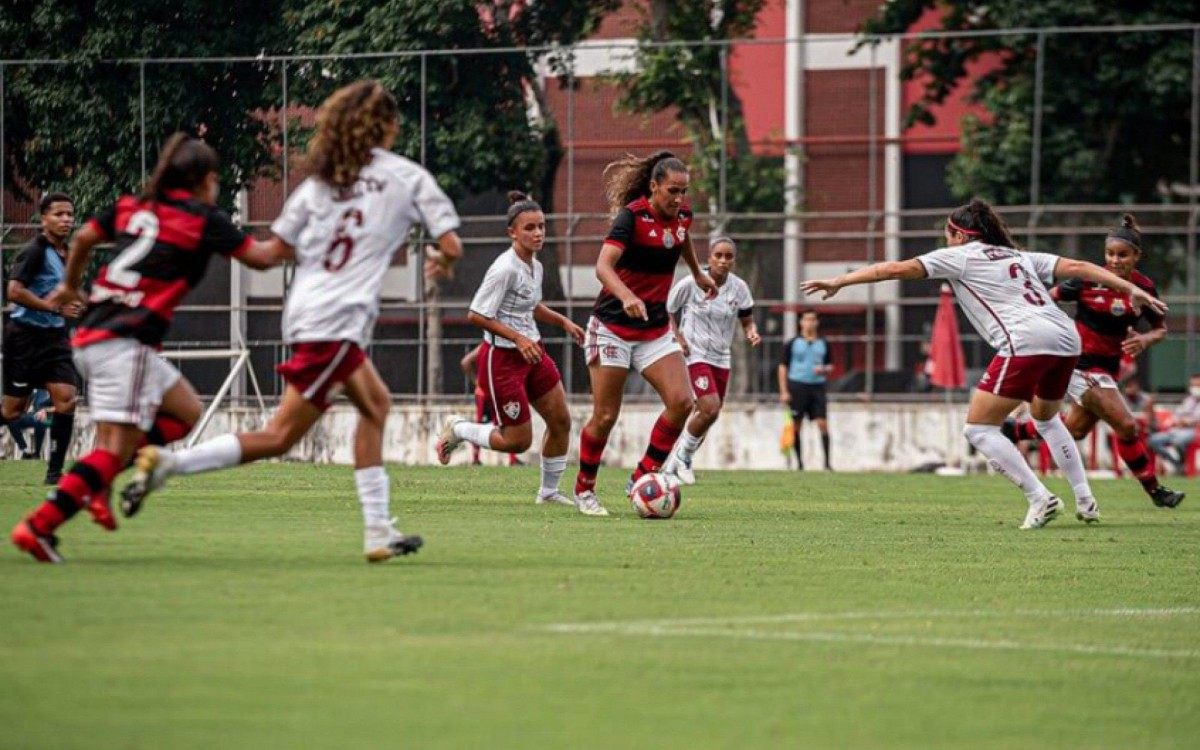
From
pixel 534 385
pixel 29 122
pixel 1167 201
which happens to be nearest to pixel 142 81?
pixel 29 122

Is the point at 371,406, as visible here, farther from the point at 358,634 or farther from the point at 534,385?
the point at 534,385

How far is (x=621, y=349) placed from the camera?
14125 mm

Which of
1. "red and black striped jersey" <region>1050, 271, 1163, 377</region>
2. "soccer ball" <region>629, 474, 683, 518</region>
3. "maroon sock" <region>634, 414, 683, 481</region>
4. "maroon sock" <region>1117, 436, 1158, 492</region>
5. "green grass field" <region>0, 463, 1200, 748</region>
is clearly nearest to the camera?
"green grass field" <region>0, 463, 1200, 748</region>

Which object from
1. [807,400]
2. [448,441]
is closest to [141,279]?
[448,441]

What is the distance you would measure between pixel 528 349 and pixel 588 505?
3.58 feet

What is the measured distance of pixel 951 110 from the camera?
3391 cm

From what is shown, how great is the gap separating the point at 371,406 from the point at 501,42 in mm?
22758

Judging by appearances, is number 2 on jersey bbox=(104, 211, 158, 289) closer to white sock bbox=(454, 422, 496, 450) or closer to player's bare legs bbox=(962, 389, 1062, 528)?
white sock bbox=(454, 422, 496, 450)

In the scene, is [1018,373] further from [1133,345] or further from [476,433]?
[476,433]

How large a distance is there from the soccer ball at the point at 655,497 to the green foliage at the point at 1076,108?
18.8 m

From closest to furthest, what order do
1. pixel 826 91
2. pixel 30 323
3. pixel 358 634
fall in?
pixel 358 634
pixel 30 323
pixel 826 91

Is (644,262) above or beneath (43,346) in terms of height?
above

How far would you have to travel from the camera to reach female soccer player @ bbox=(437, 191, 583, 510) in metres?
14.7

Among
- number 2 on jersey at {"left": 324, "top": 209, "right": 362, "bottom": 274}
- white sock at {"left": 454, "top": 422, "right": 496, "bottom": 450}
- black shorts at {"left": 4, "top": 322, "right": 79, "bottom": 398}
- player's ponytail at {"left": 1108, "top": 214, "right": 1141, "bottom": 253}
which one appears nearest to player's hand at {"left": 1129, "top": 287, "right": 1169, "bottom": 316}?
player's ponytail at {"left": 1108, "top": 214, "right": 1141, "bottom": 253}
